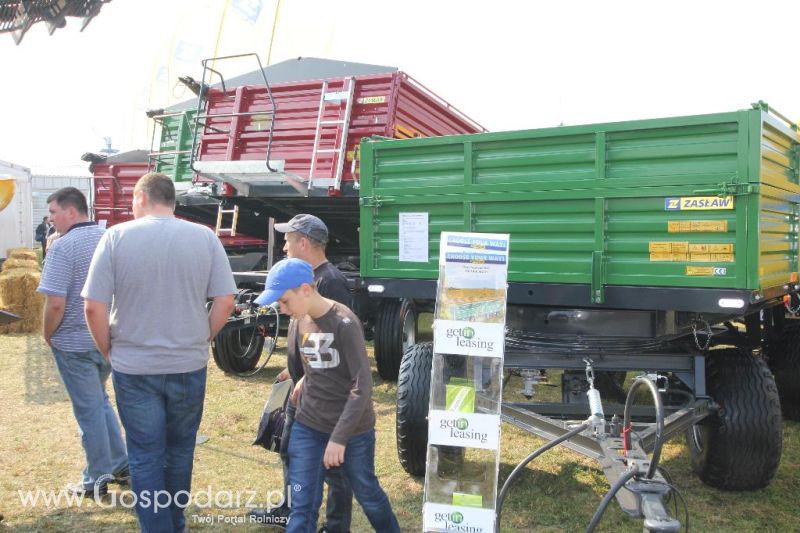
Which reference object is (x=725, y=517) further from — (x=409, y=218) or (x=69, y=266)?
(x=69, y=266)

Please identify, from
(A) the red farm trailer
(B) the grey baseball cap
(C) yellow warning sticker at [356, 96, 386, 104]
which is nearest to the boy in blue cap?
(B) the grey baseball cap

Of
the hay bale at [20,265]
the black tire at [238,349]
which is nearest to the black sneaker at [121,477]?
the black tire at [238,349]

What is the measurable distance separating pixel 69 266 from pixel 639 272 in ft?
9.99

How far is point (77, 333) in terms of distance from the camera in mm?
3789

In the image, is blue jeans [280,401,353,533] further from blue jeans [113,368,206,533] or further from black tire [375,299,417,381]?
black tire [375,299,417,381]

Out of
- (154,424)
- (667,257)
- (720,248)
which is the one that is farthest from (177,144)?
(720,248)

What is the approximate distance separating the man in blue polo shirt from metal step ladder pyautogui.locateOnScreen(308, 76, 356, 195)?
3054 millimetres

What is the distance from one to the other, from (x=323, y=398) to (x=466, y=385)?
87cm

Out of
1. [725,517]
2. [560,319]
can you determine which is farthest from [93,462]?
[725,517]

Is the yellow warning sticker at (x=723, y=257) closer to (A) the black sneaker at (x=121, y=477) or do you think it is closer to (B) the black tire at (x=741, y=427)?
(B) the black tire at (x=741, y=427)

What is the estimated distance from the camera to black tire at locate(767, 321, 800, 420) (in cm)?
565

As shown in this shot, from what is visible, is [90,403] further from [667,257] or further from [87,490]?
[667,257]

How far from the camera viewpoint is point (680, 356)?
12.7ft

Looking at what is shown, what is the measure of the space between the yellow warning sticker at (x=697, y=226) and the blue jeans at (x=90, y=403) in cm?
311
